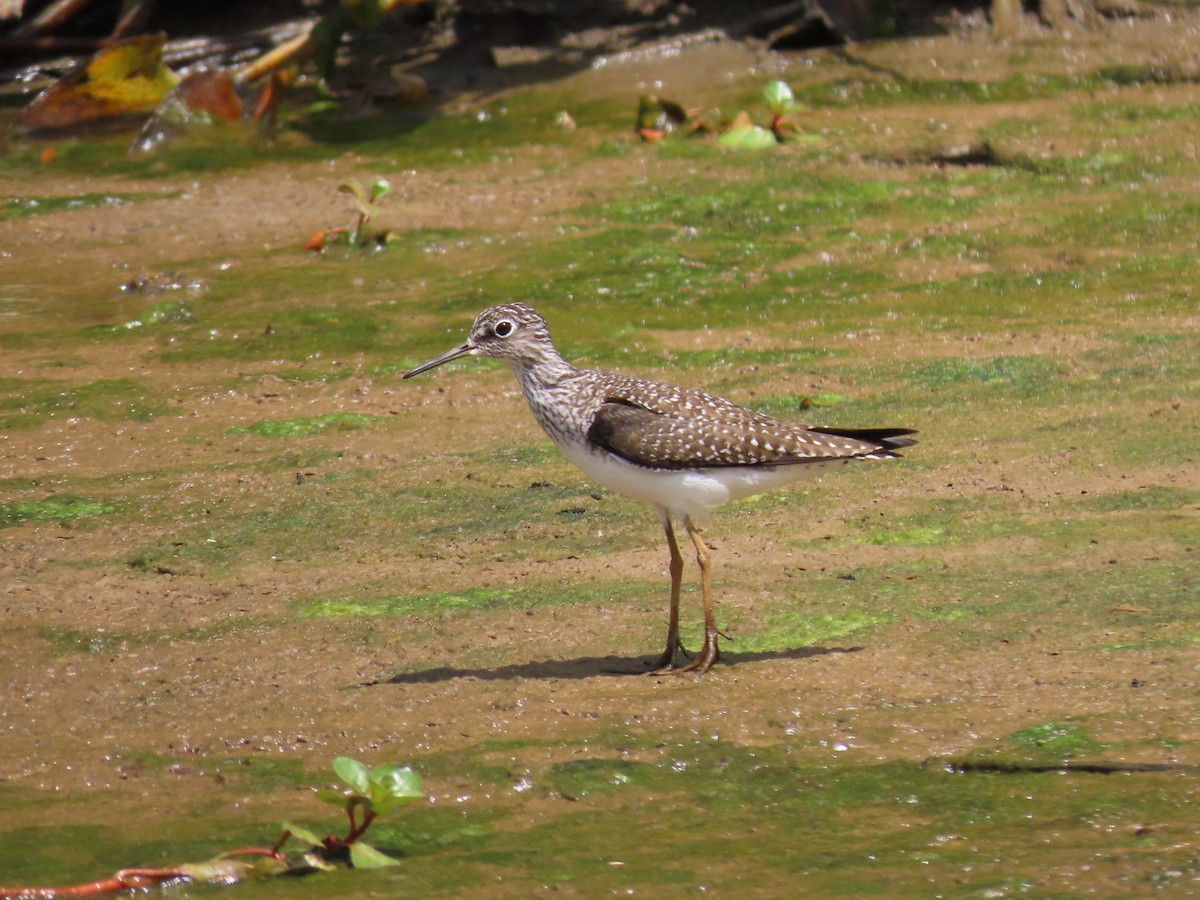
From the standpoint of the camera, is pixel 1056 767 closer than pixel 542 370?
Yes

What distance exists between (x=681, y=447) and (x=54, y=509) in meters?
3.09

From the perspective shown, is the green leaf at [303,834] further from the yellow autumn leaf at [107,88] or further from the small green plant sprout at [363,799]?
the yellow autumn leaf at [107,88]

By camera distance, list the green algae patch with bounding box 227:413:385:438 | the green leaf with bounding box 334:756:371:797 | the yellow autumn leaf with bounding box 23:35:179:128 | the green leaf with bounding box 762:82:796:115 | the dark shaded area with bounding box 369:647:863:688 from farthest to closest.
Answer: the yellow autumn leaf with bounding box 23:35:179:128 → the green leaf with bounding box 762:82:796:115 → the green algae patch with bounding box 227:413:385:438 → the dark shaded area with bounding box 369:647:863:688 → the green leaf with bounding box 334:756:371:797

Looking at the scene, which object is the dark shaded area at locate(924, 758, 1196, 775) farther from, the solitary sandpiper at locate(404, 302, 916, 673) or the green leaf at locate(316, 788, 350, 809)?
the green leaf at locate(316, 788, 350, 809)

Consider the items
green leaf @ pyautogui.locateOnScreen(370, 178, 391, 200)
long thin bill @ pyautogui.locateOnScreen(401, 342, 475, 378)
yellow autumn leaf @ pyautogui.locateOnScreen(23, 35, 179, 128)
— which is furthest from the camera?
yellow autumn leaf @ pyautogui.locateOnScreen(23, 35, 179, 128)

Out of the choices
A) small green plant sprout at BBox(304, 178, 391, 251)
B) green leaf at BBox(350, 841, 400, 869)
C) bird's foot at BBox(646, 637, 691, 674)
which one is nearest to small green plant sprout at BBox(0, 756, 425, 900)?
green leaf at BBox(350, 841, 400, 869)

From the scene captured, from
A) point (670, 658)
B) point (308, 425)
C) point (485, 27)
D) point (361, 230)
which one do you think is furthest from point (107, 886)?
point (485, 27)

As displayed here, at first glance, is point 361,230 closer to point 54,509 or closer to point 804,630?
point 54,509

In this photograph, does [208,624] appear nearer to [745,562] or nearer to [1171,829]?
[745,562]

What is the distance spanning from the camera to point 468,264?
10508mm

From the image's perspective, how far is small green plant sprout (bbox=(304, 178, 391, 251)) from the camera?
35.1 feet

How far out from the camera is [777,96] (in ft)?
39.4

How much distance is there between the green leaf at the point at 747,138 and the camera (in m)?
12.1

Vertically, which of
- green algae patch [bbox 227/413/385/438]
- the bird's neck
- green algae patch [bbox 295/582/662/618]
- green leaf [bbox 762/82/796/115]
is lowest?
green algae patch [bbox 295/582/662/618]
